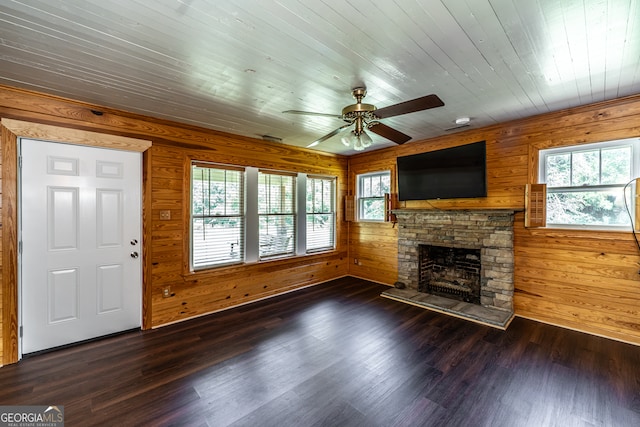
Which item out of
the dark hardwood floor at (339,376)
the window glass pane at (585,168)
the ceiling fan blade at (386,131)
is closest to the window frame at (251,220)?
the dark hardwood floor at (339,376)

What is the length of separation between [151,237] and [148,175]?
0.76m

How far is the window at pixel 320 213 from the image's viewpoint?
17.1 feet

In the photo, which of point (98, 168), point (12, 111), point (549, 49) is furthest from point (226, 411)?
point (549, 49)

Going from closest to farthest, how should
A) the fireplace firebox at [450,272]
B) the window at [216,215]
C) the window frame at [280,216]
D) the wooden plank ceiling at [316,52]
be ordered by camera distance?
the wooden plank ceiling at [316,52]
the window at [216,215]
the fireplace firebox at [450,272]
the window frame at [280,216]

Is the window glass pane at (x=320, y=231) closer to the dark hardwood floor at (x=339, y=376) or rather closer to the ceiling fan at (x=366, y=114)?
the dark hardwood floor at (x=339, y=376)

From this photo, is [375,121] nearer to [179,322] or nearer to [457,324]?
[457,324]

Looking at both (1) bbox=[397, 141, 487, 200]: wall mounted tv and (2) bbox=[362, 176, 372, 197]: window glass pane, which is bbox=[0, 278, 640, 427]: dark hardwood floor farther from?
(2) bbox=[362, 176, 372, 197]: window glass pane

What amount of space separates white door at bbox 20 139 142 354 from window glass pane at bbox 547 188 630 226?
514 centimetres

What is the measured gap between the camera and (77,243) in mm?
2943

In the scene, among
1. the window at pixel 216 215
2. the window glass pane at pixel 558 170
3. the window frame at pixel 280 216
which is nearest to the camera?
the window glass pane at pixel 558 170

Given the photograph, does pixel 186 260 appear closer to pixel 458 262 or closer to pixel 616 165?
pixel 458 262

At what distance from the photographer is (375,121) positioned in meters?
2.48

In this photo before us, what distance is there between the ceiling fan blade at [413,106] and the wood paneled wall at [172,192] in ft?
8.32

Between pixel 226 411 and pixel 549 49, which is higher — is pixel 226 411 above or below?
below
